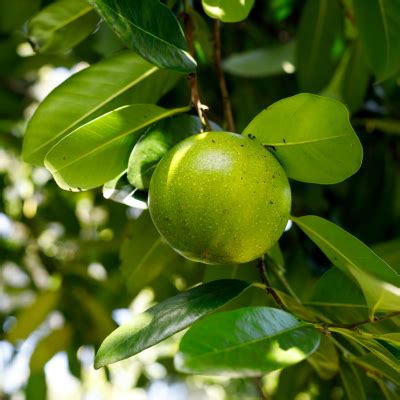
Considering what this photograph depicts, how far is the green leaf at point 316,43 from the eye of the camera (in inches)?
73.8

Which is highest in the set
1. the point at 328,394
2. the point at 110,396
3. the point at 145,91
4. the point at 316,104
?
the point at 316,104

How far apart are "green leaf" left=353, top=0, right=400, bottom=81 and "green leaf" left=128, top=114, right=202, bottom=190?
52 cm

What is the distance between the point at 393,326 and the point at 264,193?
1.23 ft

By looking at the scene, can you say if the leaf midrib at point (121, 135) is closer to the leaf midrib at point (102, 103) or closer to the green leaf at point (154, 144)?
the green leaf at point (154, 144)

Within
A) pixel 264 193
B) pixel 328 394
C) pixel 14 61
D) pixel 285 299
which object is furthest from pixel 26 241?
pixel 264 193

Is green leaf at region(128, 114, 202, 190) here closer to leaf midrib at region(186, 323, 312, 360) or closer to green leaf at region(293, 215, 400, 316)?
green leaf at region(293, 215, 400, 316)

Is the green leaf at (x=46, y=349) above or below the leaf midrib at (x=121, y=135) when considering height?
below

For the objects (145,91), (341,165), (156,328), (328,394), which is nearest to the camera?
(156,328)

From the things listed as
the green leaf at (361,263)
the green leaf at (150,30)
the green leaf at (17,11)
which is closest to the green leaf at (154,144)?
the green leaf at (150,30)

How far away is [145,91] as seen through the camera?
1.26 meters

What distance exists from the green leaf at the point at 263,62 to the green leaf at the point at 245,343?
52.1 inches

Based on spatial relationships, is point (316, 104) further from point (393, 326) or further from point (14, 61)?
point (14, 61)

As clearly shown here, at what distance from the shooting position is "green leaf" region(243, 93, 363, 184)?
3.17ft

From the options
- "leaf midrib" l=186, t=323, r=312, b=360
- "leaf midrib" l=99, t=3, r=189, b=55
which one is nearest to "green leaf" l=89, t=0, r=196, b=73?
"leaf midrib" l=99, t=3, r=189, b=55
